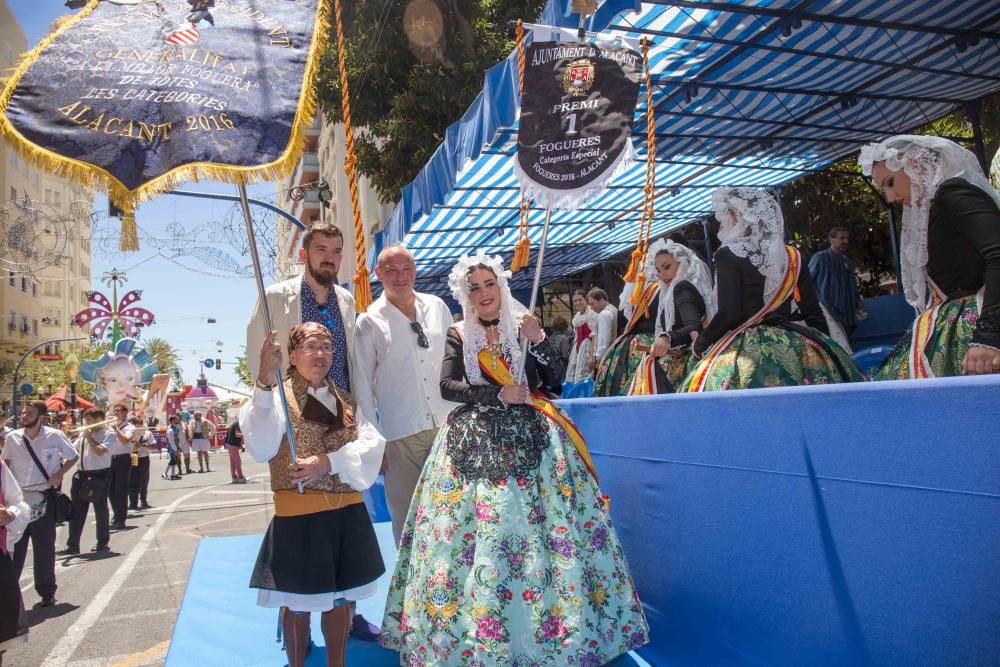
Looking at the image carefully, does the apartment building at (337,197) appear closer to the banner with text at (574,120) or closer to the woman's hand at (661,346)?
the woman's hand at (661,346)

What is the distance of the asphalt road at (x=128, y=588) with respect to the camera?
5277mm

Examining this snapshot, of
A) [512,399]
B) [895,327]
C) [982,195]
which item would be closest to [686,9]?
[895,327]

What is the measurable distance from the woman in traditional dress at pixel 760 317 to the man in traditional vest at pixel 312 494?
5.72ft

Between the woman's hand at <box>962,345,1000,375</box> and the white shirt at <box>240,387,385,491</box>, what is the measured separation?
2.16 m

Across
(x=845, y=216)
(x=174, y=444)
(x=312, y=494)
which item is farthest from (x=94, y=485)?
(x=845, y=216)

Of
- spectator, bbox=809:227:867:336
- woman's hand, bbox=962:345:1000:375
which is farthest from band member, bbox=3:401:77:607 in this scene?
spectator, bbox=809:227:867:336

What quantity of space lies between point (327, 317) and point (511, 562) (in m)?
1.50

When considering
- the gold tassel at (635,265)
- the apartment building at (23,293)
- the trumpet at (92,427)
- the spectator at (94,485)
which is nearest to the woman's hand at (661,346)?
the gold tassel at (635,265)

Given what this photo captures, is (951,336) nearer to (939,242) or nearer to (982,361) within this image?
(939,242)

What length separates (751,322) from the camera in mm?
3693

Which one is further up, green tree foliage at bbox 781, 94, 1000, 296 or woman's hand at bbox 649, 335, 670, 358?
green tree foliage at bbox 781, 94, 1000, 296

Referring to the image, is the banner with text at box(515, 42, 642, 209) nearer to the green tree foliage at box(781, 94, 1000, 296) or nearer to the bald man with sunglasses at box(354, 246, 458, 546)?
the bald man with sunglasses at box(354, 246, 458, 546)

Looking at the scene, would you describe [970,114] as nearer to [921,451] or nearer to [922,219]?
[922,219]

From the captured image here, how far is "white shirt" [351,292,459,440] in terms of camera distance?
390 centimetres
